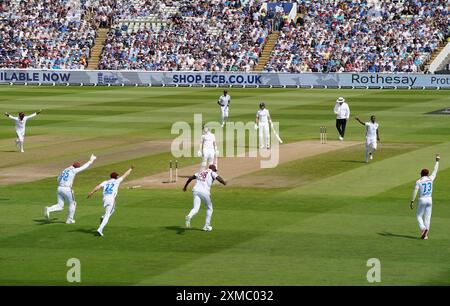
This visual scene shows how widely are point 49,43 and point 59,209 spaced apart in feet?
210

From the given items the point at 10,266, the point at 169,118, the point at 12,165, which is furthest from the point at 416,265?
the point at 169,118

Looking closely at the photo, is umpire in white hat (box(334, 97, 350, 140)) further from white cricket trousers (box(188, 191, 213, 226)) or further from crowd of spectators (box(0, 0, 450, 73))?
crowd of spectators (box(0, 0, 450, 73))

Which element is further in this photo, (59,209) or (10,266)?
(59,209)

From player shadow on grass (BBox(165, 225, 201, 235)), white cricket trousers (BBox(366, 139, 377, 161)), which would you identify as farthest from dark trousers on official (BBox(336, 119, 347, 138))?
player shadow on grass (BBox(165, 225, 201, 235))

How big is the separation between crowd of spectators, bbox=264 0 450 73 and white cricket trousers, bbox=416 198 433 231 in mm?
51770

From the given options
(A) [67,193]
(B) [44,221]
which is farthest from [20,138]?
(A) [67,193]

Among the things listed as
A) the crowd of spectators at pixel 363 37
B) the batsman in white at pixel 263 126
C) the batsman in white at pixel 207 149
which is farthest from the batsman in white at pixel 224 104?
the crowd of spectators at pixel 363 37

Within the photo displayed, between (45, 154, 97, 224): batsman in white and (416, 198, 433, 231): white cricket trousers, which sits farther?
(45, 154, 97, 224): batsman in white

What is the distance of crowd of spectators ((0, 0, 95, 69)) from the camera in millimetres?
86062

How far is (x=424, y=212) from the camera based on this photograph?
2452 cm

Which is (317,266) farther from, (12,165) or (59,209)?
(12,165)
